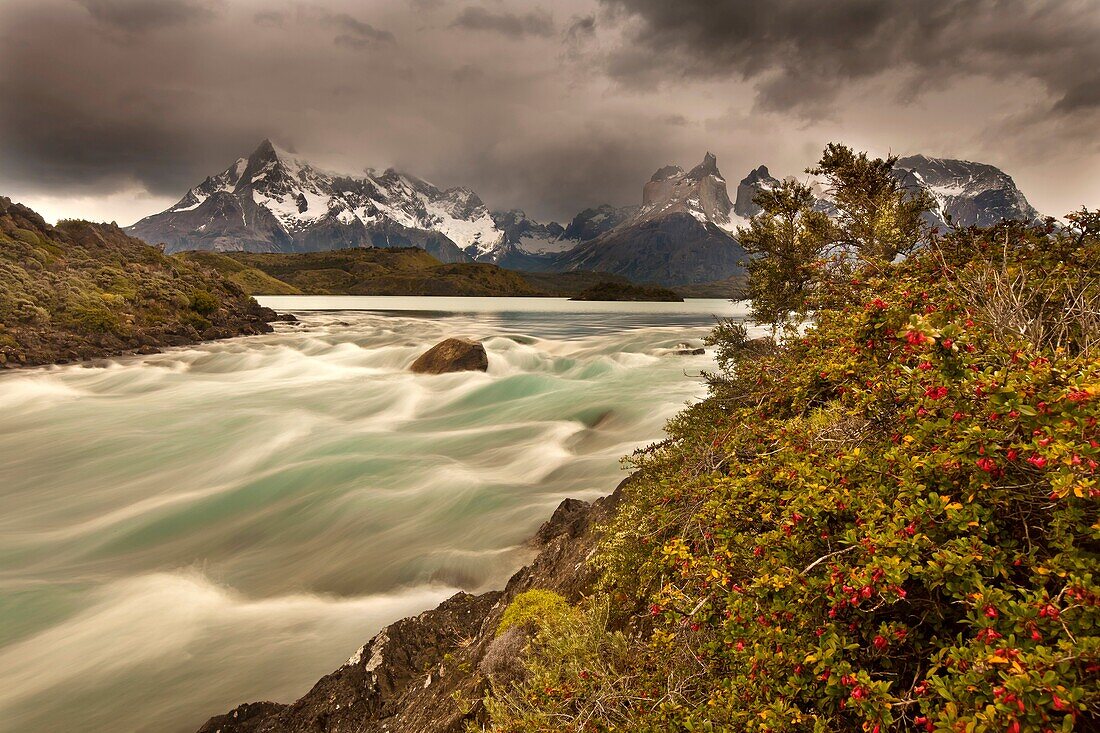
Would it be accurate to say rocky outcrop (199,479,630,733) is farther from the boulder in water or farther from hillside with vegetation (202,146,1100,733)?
the boulder in water

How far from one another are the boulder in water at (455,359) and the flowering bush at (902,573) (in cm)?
2400

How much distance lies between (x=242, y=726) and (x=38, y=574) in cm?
863

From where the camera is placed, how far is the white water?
830 centimetres

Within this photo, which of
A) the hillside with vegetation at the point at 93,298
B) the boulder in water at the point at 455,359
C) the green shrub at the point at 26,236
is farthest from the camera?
the green shrub at the point at 26,236

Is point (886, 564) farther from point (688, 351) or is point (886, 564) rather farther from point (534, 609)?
point (688, 351)

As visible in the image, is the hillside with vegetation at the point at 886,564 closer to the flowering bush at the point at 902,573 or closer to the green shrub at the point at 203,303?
the flowering bush at the point at 902,573

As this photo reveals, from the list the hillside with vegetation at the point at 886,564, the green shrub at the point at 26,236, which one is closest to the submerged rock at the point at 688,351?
the hillside with vegetation at the point at 886,564

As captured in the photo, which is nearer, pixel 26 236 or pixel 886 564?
pixel 886 564

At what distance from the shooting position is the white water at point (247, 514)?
830 cm

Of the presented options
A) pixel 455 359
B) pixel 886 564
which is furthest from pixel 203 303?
pixel 886 564

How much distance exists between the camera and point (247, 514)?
44.7ft

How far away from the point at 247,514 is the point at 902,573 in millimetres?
15328

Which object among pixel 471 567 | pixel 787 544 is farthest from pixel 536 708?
pixel 471 567

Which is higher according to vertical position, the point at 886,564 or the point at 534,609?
the point at 886,564
